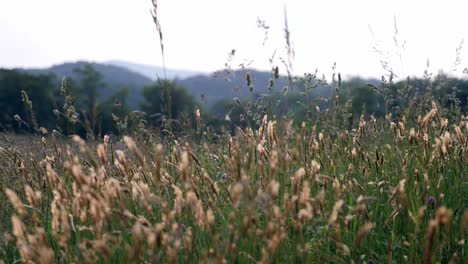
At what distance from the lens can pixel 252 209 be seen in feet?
6.97

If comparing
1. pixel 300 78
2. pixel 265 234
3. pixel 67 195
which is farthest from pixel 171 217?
pixel 300 78

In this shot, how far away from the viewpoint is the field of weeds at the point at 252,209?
1804mm

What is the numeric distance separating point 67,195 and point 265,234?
2.70 ft

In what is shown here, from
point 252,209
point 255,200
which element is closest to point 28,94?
point 252,209

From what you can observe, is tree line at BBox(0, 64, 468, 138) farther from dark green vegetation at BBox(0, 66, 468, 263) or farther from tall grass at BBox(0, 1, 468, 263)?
tall grass at BBox(0, 1, 468, 263)

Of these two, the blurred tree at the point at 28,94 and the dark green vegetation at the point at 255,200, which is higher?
the dark green vegetation at the point at 255,200

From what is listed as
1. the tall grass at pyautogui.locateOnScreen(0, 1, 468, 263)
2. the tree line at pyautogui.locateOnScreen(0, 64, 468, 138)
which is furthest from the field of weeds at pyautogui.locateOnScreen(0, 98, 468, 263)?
the tree line at pyautogui.locateOnScreen(0, 64, 468, 138)

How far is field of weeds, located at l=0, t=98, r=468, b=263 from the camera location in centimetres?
180

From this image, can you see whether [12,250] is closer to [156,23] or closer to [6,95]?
[156,23]

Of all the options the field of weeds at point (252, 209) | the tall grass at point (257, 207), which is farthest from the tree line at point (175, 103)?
the field of weeds at point (252, 209)

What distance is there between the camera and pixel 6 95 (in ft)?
159

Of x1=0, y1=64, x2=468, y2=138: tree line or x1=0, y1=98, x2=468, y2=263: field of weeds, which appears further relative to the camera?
x1=0, y1=64, x2=468, y2=138: tree line

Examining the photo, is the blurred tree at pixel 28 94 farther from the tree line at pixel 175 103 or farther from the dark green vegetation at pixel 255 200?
the dark green vegetation at pixel 255 200

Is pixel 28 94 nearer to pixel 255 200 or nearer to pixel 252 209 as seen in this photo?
pixel 252 209
